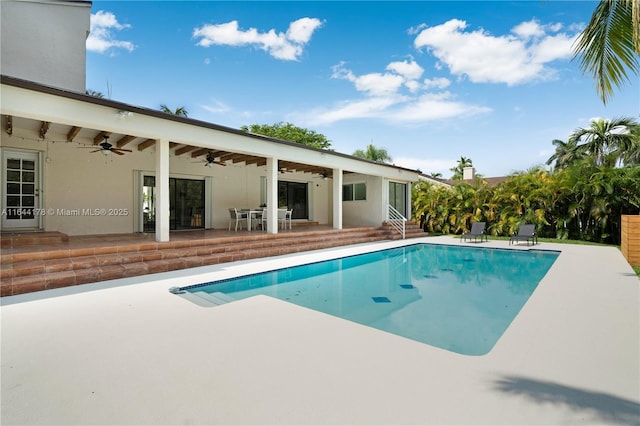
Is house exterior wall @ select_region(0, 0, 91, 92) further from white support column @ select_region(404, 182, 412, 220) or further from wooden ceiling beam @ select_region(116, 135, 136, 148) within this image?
white support column @ select_region(404, 182, 412, 220)

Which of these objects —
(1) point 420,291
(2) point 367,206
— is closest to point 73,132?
(1) point 420,291

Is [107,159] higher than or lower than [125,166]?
higher

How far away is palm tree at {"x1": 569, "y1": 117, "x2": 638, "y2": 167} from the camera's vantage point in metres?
21.2

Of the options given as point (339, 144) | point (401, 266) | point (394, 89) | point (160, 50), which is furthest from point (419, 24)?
point (339, 144)

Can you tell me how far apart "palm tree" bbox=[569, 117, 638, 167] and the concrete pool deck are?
76.4 feet

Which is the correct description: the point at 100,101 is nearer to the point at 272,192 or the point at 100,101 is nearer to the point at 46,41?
the point at 272,192

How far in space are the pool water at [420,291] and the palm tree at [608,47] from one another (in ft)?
13.6

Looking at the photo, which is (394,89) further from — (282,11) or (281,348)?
(281,348)

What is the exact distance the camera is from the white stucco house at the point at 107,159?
7457 millimetres

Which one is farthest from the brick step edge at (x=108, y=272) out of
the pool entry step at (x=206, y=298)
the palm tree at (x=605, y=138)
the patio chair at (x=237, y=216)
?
the palm tree at (x=605, y=138)

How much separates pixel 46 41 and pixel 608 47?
18380 millimetres

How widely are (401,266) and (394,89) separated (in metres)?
15.1

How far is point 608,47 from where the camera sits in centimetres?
523

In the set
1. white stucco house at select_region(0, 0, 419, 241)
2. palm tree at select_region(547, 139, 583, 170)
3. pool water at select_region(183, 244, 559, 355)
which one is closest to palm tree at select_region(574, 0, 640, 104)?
pool water at select_region(183, 244, 559, 355)
